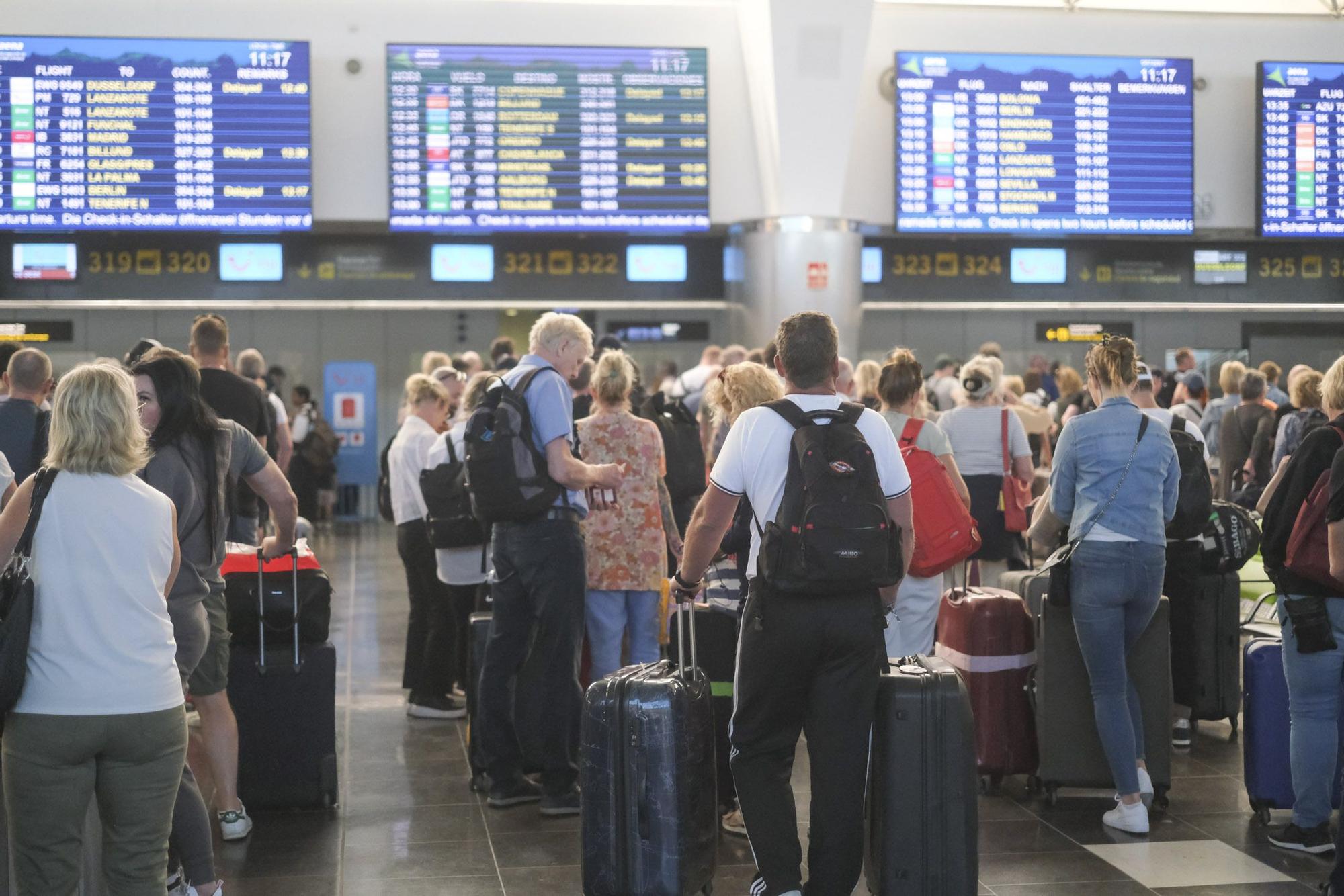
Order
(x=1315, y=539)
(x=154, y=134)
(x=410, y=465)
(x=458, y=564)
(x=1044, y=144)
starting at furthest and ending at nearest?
(x=1044, y=144), (x=154, y=134), (x=410, y=465), (x=458, y=564), (x=1315, y=539)

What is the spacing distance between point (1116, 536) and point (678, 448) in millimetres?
2467

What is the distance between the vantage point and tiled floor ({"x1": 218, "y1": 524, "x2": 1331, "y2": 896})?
4.28 metres

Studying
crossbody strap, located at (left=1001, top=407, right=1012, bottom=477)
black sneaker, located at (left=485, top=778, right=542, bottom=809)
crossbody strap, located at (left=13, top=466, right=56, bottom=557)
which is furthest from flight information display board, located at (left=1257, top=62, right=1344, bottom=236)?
crossbody strap, located at (left=13, top=466, right=56, bottom=557)

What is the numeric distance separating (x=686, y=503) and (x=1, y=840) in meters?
3.90

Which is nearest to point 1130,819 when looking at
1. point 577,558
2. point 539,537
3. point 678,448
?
point 577,558

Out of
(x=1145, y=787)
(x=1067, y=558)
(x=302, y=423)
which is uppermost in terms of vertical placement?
(x=302, y=423)

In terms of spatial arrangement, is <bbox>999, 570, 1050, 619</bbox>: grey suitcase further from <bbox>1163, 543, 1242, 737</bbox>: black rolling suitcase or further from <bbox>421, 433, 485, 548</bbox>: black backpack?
<bbox>421, 433, 485, 548</bbox>: black backpack

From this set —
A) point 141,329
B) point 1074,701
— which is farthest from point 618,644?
point 141,329

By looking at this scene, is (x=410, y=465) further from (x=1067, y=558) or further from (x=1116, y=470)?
(x=1116, y=470)

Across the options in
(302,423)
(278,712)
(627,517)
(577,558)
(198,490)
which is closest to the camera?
(198,490)

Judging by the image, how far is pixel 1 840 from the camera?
3.30m

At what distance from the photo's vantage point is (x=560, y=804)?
5.05 m

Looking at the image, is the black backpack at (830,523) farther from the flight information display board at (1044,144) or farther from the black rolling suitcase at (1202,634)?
the flight information display board at (1044,144)

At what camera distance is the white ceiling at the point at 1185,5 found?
12.3 meters
